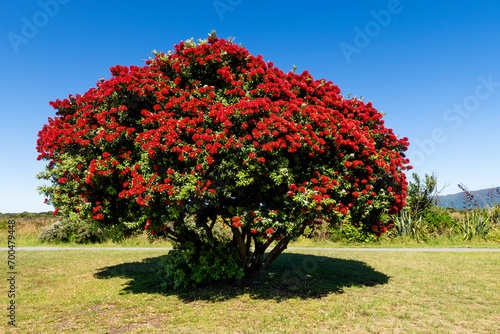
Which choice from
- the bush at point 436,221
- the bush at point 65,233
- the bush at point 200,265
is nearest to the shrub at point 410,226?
the bush at point 436,221

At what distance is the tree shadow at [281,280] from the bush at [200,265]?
379 mm

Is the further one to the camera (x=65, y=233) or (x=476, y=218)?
(x=65, y=233)

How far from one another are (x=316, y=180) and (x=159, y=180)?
3742 millimetres

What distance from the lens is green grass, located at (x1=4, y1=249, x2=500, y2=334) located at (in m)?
6.38

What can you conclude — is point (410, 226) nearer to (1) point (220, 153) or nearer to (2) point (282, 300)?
(2) point (282, 300)

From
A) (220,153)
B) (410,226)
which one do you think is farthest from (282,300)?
(410,226)

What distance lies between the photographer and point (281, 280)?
1041 cm

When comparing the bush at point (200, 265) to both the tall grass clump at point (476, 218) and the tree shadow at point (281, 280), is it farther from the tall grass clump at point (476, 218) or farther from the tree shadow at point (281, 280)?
the tall grass clump at point (476, 218)

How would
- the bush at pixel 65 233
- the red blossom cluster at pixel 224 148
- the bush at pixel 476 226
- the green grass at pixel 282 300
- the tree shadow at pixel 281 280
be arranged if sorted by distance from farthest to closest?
the bush at pixel 65 233
the bush at pixel 476 226
the tree shadow at pixel 281 280
the red blossom cluster at pixel 224 148
the green grass at pixel 282 300

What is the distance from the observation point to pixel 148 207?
24.0 feet

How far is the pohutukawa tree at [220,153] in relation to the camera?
22.8 ft

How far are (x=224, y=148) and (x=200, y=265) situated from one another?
4070 mm

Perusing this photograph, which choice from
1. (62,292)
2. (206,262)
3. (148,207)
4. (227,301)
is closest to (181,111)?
(148,207)

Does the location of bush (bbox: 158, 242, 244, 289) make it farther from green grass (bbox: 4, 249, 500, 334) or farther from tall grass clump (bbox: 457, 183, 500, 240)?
tall grass clump (bbox: 457, 183, 500, 240)
